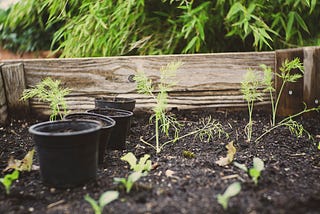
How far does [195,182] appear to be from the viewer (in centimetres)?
131

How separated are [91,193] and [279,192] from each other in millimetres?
613

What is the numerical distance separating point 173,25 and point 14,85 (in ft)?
3.72

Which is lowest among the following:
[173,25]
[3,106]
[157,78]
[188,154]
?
[188,154]

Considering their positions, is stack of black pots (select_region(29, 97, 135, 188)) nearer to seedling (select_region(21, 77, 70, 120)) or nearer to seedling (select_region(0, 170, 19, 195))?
seedling (select_region(0, 170, 19, 195))

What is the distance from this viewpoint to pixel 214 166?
4.85 feet

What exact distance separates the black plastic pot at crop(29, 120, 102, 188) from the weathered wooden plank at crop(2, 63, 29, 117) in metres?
1.05

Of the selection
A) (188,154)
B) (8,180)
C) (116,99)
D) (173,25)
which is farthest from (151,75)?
(8,180)

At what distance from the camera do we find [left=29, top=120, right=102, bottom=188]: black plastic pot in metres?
1.22

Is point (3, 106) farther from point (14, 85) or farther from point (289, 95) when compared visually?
point (289, 95)

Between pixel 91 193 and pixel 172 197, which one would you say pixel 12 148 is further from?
pixel 172 197

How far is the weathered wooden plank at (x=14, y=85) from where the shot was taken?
225 centimetres

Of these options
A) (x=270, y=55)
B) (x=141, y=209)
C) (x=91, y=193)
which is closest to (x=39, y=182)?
(x=91, y=193)

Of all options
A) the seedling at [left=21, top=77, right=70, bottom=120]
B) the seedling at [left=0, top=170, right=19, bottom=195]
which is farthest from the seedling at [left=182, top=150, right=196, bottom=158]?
the seedling at [left=0, top=170, right=19, bottom=195]

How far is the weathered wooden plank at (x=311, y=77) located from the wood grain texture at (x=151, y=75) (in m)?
0.20
